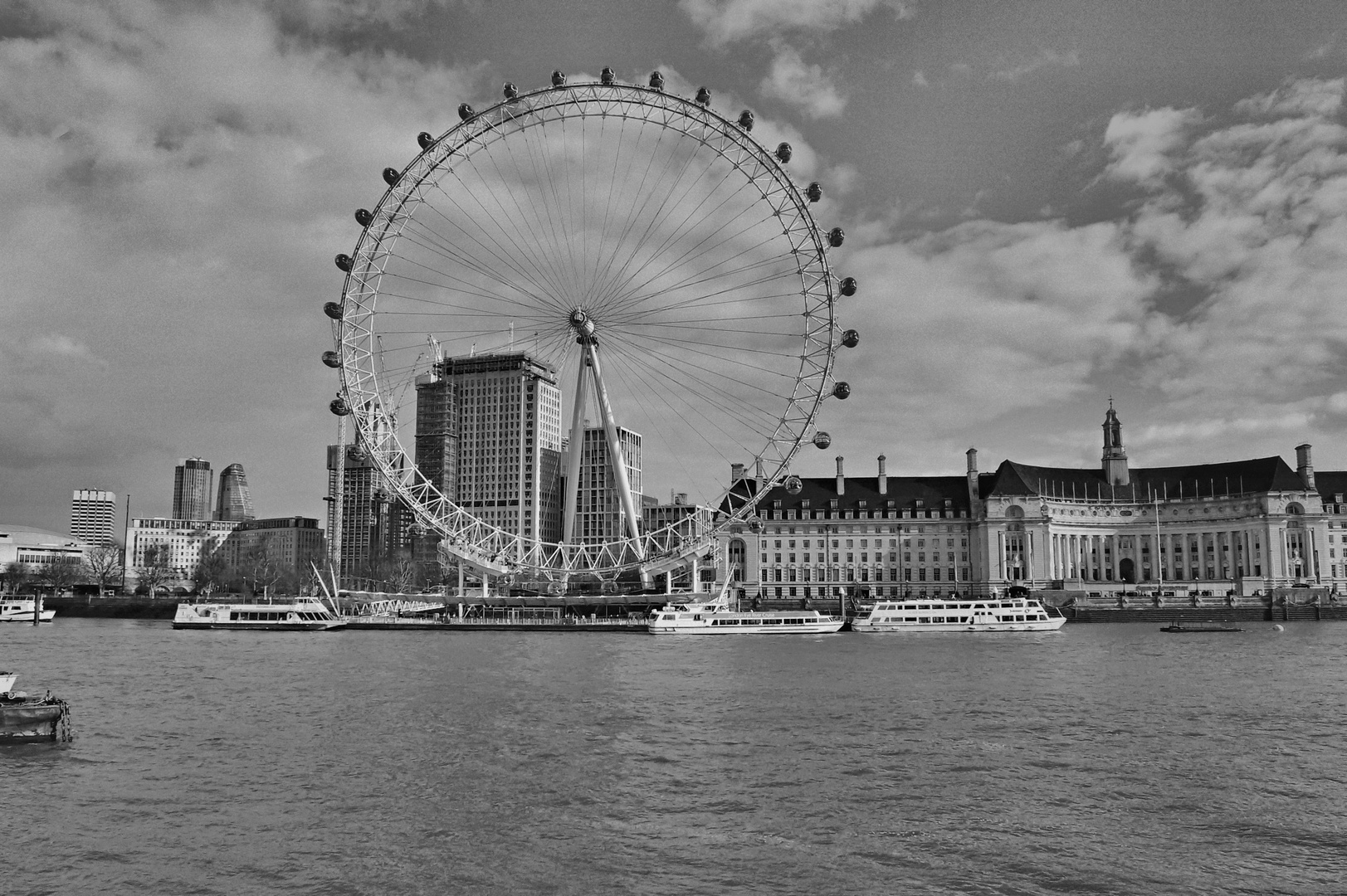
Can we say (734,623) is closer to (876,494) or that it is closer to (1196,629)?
(1196,629)

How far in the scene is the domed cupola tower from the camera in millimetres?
162750

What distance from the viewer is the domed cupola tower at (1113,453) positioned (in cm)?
16275

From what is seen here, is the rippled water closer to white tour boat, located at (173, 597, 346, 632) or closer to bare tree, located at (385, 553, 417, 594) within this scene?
white tour boat, located at (173, 597, 346, 632)

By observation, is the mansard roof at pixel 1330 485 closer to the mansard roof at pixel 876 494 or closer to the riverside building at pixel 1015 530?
the riverside building at pixel 1015 530

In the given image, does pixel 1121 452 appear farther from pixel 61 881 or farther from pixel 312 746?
pixel 61 881

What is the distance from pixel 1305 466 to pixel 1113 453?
24568 mm

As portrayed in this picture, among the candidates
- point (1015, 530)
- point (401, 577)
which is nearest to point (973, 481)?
point (1015, 530)

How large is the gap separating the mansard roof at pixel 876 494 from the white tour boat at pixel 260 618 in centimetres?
6540

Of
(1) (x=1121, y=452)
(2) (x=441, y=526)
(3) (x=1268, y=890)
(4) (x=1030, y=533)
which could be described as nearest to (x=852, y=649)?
(2) (x=441, y=526)

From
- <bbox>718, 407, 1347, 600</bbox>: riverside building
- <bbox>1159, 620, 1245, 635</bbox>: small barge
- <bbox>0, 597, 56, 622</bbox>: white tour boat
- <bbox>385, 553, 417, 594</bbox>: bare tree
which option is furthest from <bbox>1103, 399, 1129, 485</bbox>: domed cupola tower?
<bbox>0, 597, 56, 622</bbox>: white tour boat

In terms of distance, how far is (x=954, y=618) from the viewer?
337 ft

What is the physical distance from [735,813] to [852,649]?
50.4m

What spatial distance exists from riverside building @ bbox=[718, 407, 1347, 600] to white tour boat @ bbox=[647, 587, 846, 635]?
49.2 metres

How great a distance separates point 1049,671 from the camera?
194 ft
